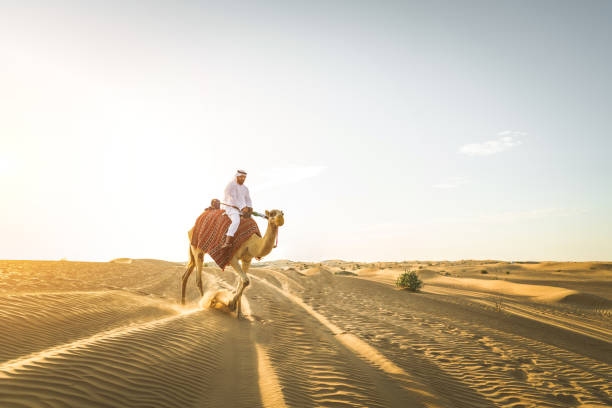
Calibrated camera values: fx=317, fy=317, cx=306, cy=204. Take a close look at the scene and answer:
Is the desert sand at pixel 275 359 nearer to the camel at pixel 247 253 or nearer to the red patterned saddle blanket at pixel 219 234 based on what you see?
the camel at pixel 247 253

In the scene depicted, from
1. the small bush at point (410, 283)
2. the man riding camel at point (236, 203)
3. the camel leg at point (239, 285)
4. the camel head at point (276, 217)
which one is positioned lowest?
the small bush at point (410, 283)

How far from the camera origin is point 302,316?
9695 millimetres

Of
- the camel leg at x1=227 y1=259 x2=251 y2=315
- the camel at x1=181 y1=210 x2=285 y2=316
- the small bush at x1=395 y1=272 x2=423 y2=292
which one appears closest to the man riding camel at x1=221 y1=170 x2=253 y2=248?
the camel at x1=181 y1=210 x2=285 y2=316

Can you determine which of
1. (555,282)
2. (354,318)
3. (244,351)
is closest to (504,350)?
(354,318)

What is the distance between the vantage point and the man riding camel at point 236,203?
8789mm

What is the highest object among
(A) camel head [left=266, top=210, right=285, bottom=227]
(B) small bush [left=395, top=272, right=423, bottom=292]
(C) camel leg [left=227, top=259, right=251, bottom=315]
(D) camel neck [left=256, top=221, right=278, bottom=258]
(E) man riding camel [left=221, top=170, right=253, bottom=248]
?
(E) man riding camel [left=221, top=170, right=253, bottom=248]

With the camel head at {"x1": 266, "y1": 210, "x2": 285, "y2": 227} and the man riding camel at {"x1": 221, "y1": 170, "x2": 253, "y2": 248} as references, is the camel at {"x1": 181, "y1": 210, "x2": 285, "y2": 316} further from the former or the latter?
the man riding camel at {"x1": 221, "y1": 170, "x2": 253, "y2": 248}

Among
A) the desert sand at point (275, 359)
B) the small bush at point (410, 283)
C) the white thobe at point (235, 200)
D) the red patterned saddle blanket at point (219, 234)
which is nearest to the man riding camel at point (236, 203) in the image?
the white thobe at point (235, 200)

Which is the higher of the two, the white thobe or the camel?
the white thobe

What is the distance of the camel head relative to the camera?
8141 mm

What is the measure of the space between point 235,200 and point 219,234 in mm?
1074

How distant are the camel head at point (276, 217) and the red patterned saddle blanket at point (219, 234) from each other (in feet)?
3.06

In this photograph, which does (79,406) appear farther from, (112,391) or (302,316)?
(302,316)

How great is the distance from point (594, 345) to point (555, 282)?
83.4 feet
